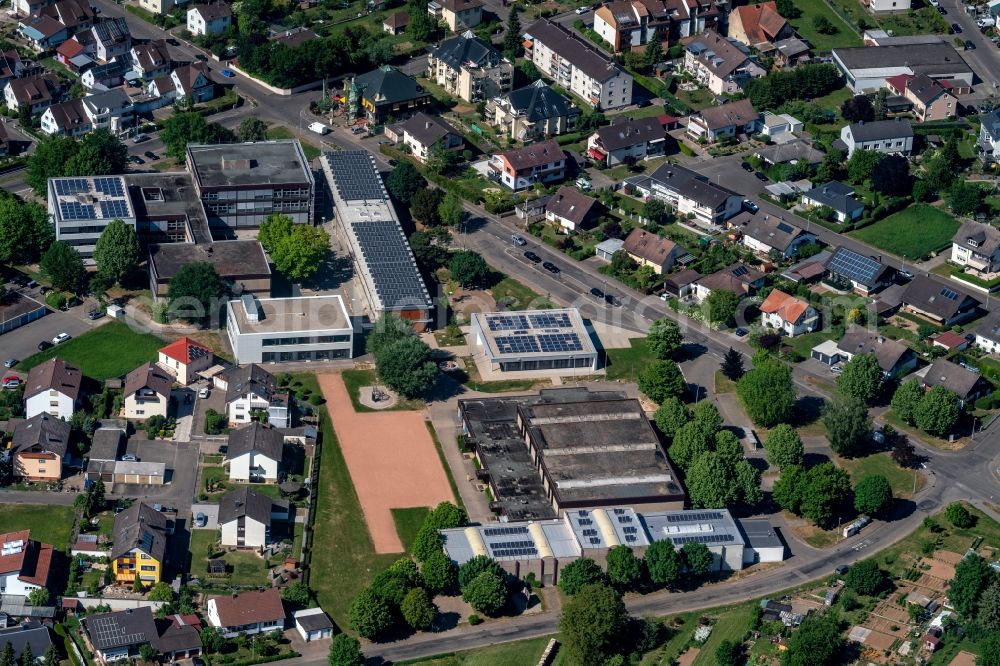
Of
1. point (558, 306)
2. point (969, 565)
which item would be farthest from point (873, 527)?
point (558, 306)

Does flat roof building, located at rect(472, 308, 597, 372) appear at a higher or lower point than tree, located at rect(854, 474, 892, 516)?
lower

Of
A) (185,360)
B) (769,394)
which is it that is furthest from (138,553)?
(769,394)

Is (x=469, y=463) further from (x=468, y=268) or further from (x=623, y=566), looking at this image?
(x=468, y=268)

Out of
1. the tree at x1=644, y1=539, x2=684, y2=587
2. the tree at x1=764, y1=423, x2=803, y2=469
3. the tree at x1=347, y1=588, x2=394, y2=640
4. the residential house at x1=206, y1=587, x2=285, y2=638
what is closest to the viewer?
the residential house at x1=206, y1=587, x2=285, y2=638

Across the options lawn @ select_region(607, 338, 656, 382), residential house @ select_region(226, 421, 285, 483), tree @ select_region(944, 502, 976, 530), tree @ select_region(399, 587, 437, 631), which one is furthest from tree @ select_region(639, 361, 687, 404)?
tree @ select_region(399, 587, 437, 631)

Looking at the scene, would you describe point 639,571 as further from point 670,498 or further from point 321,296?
point 321,296

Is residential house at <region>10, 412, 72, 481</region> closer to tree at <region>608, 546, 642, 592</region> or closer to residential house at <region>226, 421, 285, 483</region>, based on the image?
residential house at <region>226, 421, 285, 483</region>
